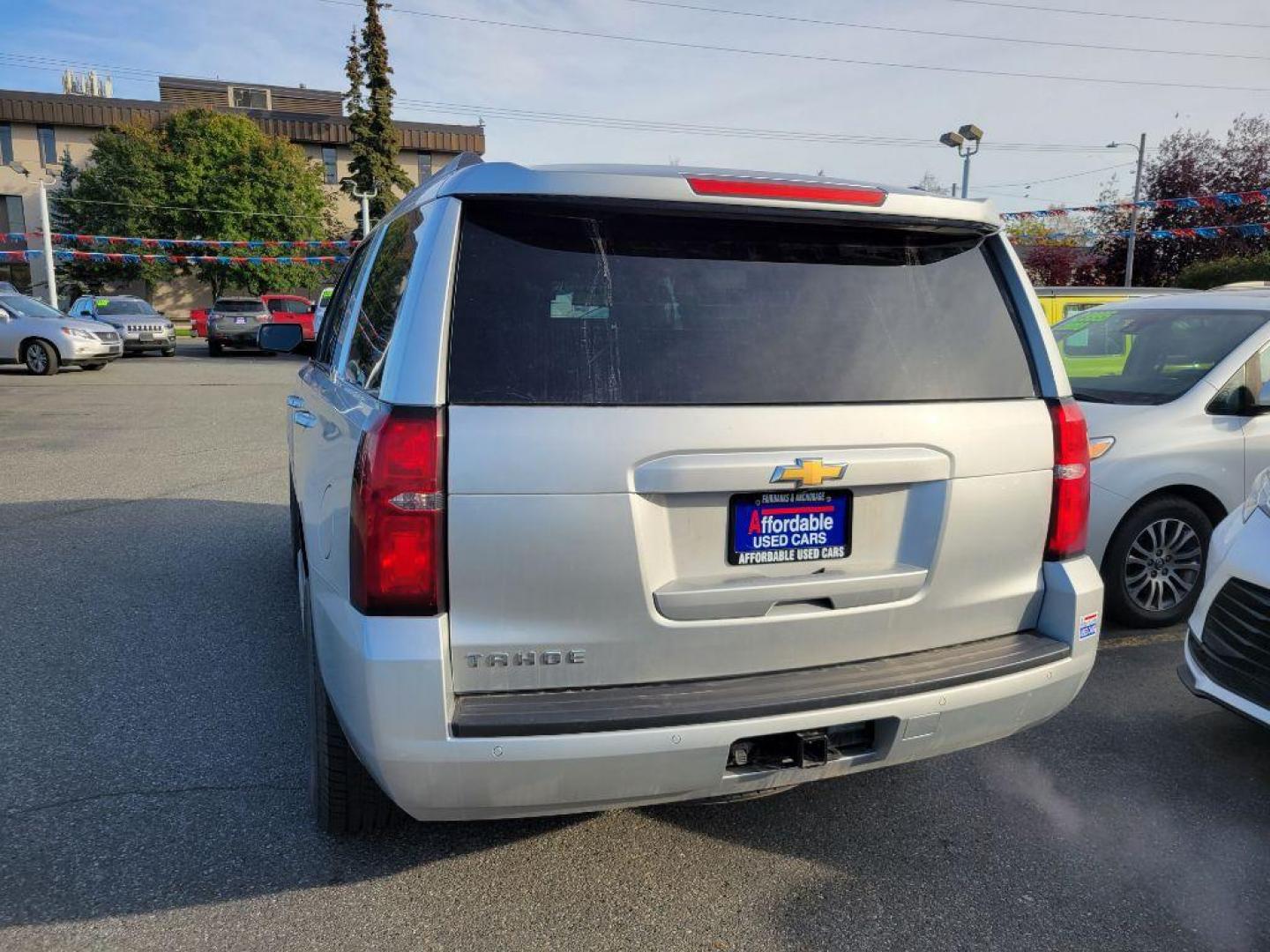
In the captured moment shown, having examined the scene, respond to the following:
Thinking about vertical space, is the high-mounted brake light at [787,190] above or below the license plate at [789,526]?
above

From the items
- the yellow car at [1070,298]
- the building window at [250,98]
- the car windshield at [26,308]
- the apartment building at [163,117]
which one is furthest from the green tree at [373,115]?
the yellow car at [1070,298]

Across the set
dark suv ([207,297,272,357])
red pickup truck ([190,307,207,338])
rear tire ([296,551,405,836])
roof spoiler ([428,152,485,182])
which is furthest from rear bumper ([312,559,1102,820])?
red pickup truck ([190,307,207,338])

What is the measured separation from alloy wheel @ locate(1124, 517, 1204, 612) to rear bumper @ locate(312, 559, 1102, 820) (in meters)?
2.77

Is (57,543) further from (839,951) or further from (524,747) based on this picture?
(839,951)

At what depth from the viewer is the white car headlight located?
11.5 ft

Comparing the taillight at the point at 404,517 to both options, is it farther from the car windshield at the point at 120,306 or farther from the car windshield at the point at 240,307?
the car windshield at the point at 120,306

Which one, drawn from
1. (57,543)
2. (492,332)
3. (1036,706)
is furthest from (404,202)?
(57,543)

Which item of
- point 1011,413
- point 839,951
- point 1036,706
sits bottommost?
point 839,951

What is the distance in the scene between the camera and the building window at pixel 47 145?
50.9 meters

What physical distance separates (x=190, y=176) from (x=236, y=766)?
165 ft

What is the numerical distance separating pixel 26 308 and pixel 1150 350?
69.0 ft

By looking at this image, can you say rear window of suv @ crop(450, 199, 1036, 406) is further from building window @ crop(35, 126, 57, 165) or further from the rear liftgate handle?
building window @ crop(35, 126, 57, 165)

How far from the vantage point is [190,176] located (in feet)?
151

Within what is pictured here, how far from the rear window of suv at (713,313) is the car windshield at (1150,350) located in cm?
296
